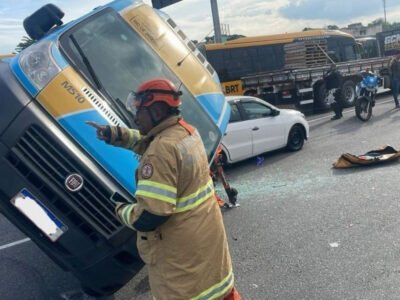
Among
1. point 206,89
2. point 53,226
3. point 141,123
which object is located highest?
point 141,123

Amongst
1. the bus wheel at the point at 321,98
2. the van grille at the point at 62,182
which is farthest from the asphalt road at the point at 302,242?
the bus wheel at the point at 321,98

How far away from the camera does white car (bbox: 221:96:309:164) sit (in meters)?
8.48

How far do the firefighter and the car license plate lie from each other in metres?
0.81

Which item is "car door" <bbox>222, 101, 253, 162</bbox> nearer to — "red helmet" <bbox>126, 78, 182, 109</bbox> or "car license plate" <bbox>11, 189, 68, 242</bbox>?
"car license plate" <bbox>11, 189, 68, 242</bbox>

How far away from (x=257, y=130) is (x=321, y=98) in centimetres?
888

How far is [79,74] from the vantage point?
3459 millimetres

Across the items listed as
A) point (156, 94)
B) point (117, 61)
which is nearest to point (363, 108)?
point (117, 61)

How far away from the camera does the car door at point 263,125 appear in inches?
347

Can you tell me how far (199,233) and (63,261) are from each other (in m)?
1.32

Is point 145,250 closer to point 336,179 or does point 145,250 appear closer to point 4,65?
point 4,65

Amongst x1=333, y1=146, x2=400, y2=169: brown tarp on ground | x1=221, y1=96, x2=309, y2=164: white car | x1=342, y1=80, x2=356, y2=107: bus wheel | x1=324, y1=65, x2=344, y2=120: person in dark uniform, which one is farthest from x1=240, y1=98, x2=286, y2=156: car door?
x1=342, y1=80, x2=356, y2=107: bus wheel

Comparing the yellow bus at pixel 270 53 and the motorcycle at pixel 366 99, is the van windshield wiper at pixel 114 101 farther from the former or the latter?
the yellow bus at pixel 270 53

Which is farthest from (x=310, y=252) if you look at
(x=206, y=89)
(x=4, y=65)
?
(x=4, y=65)

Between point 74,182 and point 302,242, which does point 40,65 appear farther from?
point 302,242
